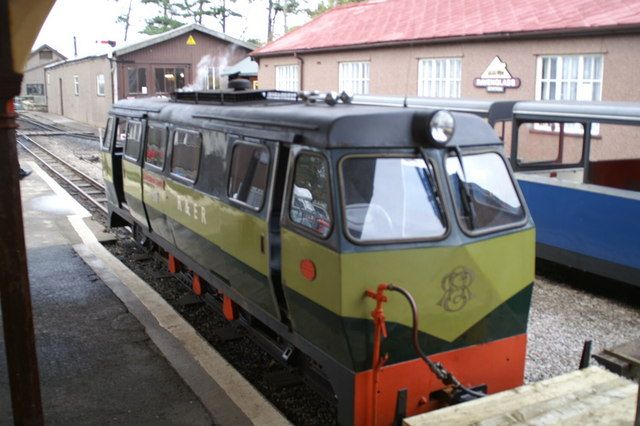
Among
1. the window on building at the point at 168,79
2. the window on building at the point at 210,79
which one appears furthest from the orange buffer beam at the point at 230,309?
the window on building at the point at 168,79

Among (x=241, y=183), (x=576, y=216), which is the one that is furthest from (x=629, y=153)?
(x=241, y=183)

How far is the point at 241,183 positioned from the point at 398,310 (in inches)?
76.1

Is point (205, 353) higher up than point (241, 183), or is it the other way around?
point (241, 183)

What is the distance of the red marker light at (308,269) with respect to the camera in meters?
4.16

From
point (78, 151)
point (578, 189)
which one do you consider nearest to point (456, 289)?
point (578, 189)

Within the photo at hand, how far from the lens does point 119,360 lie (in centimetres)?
576

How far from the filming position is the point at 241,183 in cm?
532

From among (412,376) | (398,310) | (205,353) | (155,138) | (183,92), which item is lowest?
(205,353)

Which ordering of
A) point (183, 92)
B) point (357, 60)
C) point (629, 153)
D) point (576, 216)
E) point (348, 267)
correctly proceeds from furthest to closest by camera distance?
1. point (357, 60)
2. point (629, 153)
3. point (576, 216)
4. point (183, 92)
5. point (348, 267)

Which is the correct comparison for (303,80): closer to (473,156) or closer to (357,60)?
(357,60)

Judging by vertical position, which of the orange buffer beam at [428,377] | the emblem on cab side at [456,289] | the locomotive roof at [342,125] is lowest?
the orange buffer beam at [428,377]

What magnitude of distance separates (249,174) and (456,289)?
6.29ft

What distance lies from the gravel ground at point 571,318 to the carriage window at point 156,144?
11.0 ft

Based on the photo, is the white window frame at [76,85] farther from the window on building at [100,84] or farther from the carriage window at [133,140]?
the carriage window at [133,140]
